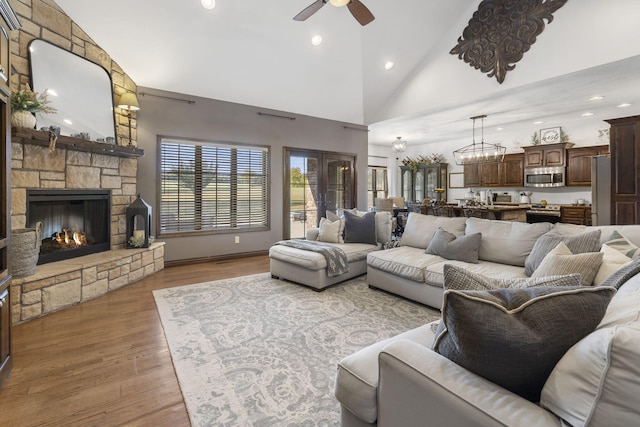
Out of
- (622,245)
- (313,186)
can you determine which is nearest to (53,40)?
(313,186)

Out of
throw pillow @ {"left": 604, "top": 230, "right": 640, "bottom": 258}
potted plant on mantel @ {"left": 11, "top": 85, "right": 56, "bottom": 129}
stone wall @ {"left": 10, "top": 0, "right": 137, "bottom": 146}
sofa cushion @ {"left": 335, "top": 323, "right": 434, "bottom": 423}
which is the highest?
stone wall @ {"left": 10, "top": 0, "right": 137, "bottom": 146}

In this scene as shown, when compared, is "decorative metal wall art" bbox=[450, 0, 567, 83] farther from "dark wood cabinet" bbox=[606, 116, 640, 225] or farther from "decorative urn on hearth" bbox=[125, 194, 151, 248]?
"decorative urn on hearth" bbox=[125, 194, 151, 248]

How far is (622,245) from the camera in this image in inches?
82.7

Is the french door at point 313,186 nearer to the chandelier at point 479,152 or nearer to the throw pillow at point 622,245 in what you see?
the chandelier at point 479,152

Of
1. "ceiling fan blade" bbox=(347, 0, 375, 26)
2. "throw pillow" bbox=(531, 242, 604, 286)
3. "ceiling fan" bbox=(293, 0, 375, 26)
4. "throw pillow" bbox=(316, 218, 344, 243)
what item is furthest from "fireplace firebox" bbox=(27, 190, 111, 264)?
"throw pillow" bbox=(531, 242, 604, 286)

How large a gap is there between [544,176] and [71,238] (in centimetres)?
946

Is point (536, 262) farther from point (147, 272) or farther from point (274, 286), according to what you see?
point (147, 272)

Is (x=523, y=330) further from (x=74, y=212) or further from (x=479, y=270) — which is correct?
(x=74, y=212)

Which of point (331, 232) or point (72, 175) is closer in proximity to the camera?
point (72, 175)

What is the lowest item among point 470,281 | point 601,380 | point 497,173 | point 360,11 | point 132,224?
point 601,380

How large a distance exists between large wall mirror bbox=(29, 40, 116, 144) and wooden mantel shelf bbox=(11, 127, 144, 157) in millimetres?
152

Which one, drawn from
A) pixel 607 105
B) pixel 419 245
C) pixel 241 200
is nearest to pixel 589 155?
pixel 607 105

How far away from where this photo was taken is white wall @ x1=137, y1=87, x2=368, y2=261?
486cm

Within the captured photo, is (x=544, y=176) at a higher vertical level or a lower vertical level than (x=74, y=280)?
higher
